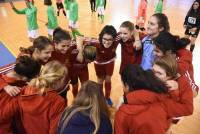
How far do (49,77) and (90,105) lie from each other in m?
0.58

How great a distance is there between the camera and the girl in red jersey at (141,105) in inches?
79.6

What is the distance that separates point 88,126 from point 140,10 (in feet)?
23.9

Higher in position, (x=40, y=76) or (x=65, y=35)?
(x=65, y=35)

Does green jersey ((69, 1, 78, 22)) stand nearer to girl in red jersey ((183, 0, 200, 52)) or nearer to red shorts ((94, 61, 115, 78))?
girl in red jersey ((183, 0, 200, 52))

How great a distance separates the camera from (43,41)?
10.3ft

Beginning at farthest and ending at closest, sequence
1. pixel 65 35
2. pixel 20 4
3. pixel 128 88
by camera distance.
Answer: pixel 20 4 < pixel 65 35 < pixel 128 88

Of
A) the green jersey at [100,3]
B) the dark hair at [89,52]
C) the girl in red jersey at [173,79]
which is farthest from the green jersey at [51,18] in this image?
the girl in red jersey at [173,79]

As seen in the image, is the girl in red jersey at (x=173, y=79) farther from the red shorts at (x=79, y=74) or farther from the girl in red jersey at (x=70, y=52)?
the red shorts at (x=79, y=74)

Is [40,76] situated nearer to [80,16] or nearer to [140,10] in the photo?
[140,10]

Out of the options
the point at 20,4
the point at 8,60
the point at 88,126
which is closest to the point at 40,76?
the point at 88,126

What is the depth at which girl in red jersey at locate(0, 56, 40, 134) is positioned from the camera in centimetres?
246

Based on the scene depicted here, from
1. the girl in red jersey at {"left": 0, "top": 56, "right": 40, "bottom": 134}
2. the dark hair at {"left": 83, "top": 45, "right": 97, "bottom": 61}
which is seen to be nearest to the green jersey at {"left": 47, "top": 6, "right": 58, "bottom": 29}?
the dark hair at {"left": 83, "top": 45, "right": 97, "bottom": 61}

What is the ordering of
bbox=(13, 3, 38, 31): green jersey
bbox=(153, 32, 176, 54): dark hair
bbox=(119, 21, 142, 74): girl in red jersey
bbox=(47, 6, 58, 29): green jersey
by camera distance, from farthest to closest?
bbox=(47, 6, 58, 29): green jersey
bbox=(13, 3, 38, 31): green jersey
bbox=(119, 21, 142, 74): girl in red jersey
bbox=(153, 32, 176, 54): dark hair

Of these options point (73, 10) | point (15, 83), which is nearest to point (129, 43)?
point (15, 83)
